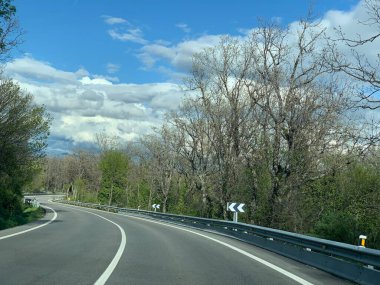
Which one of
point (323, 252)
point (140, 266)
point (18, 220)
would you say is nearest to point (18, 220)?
point (18, 220)

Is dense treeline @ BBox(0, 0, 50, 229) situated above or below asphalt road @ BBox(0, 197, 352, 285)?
above

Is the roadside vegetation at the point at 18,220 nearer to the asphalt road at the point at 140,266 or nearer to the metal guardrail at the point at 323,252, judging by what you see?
the asphalt road at the point at 140,266

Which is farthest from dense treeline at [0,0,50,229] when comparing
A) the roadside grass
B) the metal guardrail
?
the metal guardrail

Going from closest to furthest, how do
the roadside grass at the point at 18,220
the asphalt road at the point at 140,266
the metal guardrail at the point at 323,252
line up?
the metal guardrail at the point at 323,252, the asphalt road at the point at 140,266, the roadside grass at the point at 18,220

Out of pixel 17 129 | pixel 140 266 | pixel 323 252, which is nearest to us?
pixel 140 266

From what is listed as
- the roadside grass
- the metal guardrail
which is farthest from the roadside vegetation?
the metal guardrail

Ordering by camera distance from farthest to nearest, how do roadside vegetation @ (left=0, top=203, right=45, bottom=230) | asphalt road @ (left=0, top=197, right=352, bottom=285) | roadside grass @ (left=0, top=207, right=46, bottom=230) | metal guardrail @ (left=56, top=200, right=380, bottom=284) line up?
1. roadside vegetation @ (left=0, top=203, right=45, bottom=230)
2. roadside grass @ (left=0, top=207, right=46, bottom=230)
3. asphalt road @ (left=0, top=197, right=352, bottom=285)
4. metal guardrail @ (left=56, top=200, right=380, bottom=284)

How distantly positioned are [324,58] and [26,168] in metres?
33.8

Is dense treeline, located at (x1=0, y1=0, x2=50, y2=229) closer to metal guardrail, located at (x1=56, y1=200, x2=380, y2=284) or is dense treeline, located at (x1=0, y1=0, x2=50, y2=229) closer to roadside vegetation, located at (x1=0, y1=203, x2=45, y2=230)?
roadside vegetation, located at (x1=0, y1=203, x2=45, y2=230)

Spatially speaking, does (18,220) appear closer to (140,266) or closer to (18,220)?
(18,220)

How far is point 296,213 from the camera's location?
32031 mm

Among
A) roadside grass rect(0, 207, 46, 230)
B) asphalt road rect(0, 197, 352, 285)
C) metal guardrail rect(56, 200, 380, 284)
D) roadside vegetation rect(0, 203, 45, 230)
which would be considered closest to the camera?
metal guardrail rect(56, 200, 380, 284)

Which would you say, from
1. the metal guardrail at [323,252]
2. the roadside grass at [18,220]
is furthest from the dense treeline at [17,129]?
the metal guardrail at [323,252]

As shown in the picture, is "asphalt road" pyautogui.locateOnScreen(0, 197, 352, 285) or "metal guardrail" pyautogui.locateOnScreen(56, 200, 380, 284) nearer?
"metal guardrail" pyautogui.locateOnScreen(56, 200, 380, 284)
